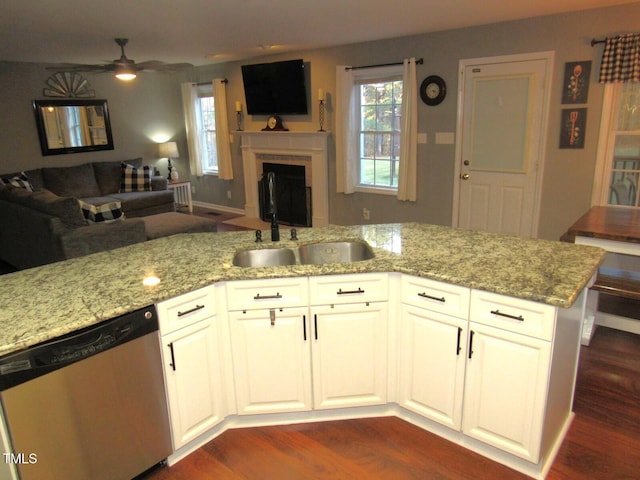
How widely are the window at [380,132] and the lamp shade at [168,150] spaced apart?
144 inches

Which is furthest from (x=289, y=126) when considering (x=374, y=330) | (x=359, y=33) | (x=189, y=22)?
(x=374, y=330)

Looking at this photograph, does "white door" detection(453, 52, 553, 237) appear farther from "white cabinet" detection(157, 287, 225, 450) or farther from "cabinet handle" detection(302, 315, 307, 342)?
"white cabinet" detection(157, 287, 225, 450)

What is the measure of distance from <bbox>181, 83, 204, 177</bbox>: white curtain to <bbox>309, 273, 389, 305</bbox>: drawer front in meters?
6.31

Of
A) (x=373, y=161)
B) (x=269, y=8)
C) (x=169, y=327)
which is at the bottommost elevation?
(x=169, y=327)

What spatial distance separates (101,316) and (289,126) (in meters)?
5.13

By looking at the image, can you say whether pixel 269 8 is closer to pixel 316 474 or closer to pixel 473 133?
pixel 473 133

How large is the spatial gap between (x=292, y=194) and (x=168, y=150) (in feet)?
8.75

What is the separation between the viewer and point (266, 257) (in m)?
2.54

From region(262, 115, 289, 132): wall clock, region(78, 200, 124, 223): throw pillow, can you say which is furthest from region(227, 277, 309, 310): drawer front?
region(262, 115, 289, 132): wall clock

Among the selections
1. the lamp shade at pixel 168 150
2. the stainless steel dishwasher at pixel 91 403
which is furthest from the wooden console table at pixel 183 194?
the stainless steel dishwasher at pixel 91 403

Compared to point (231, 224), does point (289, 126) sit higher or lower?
higher

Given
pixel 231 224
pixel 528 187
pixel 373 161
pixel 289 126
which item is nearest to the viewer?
pixel 528 187

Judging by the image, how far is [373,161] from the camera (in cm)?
576

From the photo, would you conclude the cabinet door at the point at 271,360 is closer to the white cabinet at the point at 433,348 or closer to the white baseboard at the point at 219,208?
the white cabinet at the point at 433,348
